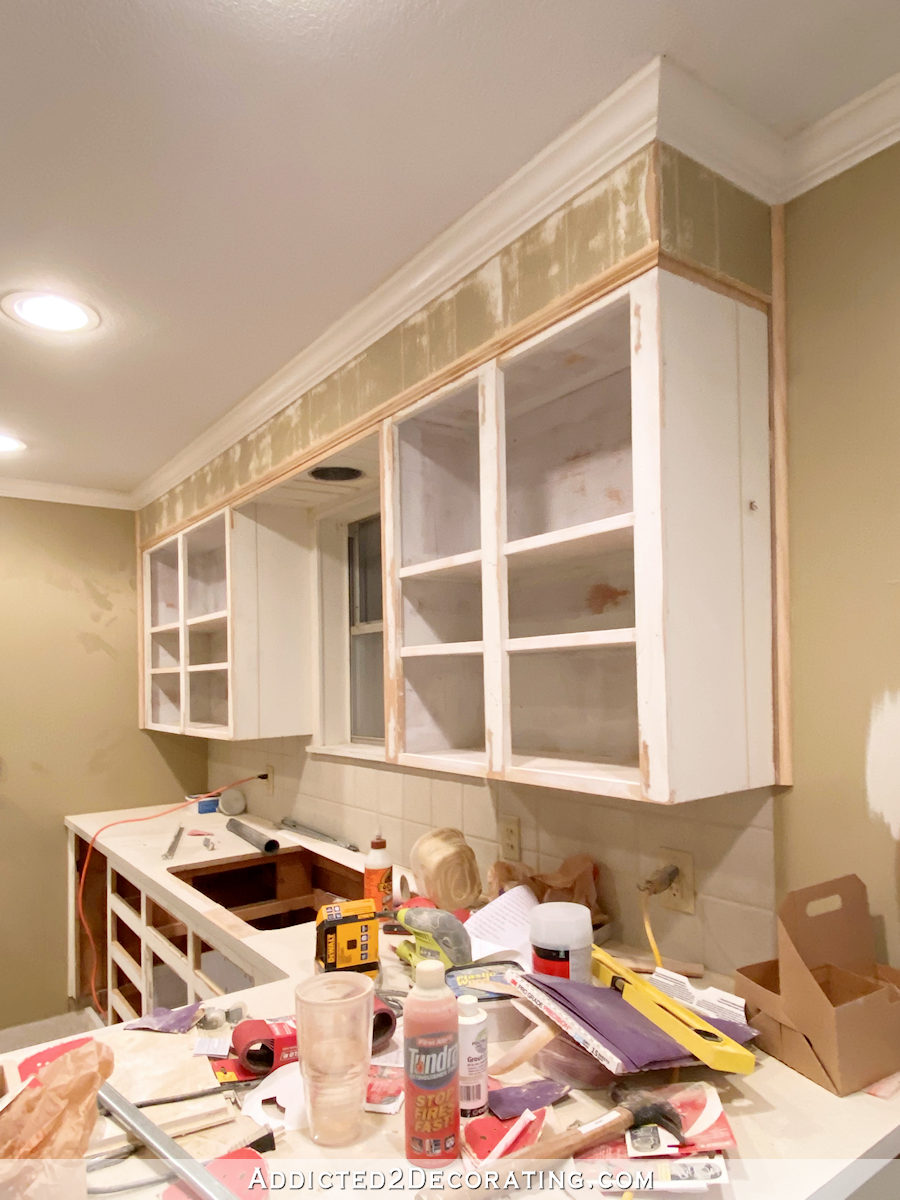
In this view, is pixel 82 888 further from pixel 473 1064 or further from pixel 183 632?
pixel 473 1064

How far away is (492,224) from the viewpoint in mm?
1555

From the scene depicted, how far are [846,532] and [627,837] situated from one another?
2.48 ft

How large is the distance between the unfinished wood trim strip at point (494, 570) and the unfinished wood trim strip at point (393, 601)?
34 cm

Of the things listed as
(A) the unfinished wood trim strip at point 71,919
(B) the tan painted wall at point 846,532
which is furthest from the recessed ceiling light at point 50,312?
(A) the unfinished wood trim strip at point 71,919

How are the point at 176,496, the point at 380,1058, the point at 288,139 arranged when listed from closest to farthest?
1. the point at 380,1058
2. the point at 288,139
3. the point at 176,496

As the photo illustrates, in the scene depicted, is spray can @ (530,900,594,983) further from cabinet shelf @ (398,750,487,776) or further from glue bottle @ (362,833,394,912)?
glue bottle @ (362,833,394,912)

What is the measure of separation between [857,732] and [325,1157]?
1.04 m

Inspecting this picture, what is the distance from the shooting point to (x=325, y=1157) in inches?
39.5

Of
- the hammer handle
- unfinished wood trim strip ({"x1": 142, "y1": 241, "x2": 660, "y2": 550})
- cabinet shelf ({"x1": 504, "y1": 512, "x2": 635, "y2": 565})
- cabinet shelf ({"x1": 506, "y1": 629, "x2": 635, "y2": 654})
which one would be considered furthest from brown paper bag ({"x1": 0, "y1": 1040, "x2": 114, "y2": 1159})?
unfinished wood trim strip ({"x1": 142, "y1": 241, "x2": 660, "y2": 550})

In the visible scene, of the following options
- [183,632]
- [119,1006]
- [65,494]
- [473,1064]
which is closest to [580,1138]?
[473,1064]

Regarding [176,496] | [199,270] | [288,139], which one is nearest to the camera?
[288,139]

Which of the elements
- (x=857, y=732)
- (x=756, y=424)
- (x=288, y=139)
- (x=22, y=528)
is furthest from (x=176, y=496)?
(x=857, y=732)

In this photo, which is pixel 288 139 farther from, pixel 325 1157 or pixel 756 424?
pixel 325 1157

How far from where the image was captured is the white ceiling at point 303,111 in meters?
1.11
